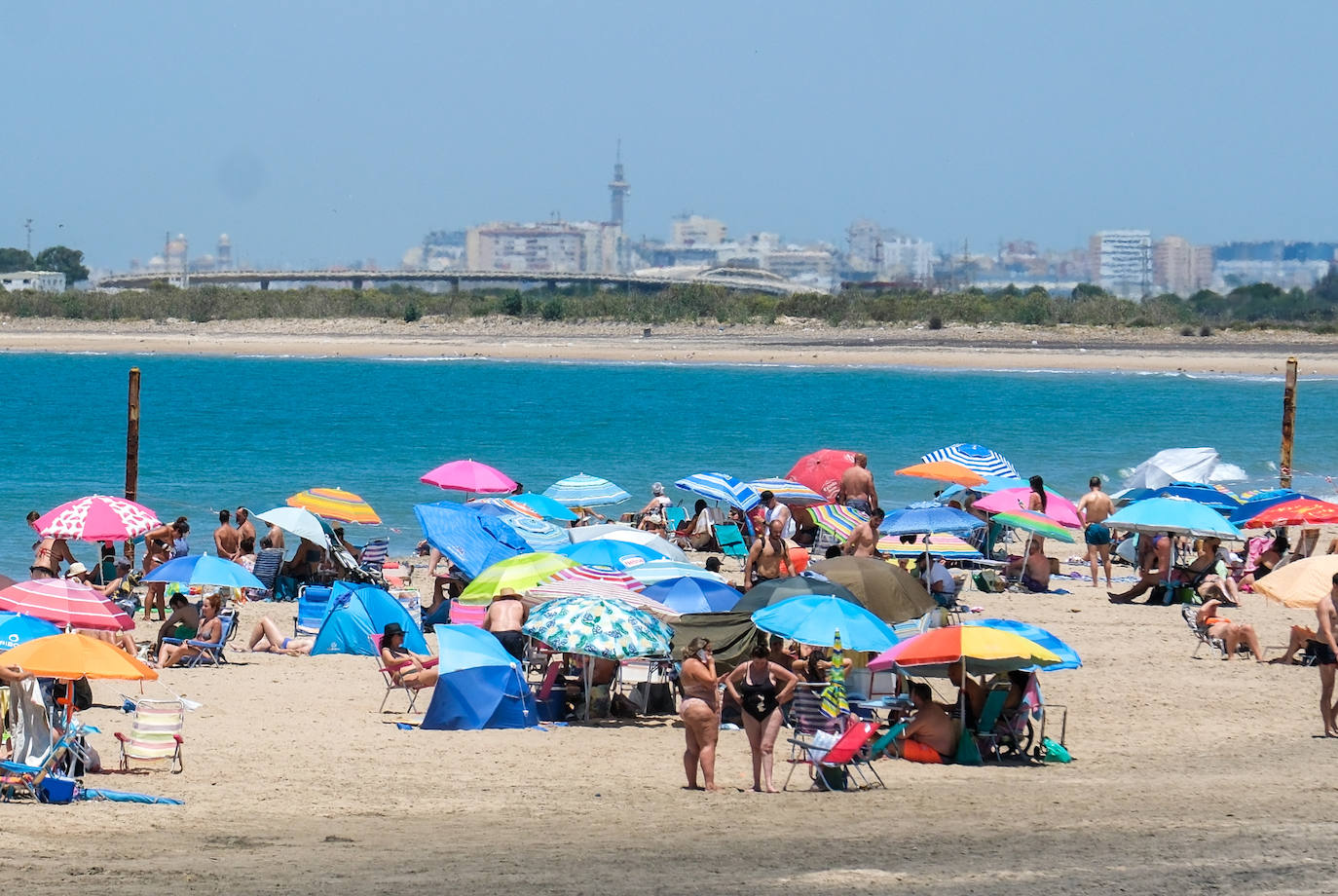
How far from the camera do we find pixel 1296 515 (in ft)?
59.4

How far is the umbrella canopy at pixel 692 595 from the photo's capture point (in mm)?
13164

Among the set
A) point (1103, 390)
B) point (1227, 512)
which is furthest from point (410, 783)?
point (1103, 390)

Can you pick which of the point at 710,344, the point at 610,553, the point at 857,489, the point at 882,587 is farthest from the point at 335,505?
the point at 710,344

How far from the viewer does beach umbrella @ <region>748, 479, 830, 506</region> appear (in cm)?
2020

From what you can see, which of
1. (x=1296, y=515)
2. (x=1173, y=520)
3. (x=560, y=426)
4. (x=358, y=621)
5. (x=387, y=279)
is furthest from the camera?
(x=387, y=279)

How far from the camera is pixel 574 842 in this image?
835 centimetres

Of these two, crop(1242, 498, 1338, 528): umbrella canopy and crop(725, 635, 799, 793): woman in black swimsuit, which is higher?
crop(1242, 498, 1338, 528): umbrella canopy

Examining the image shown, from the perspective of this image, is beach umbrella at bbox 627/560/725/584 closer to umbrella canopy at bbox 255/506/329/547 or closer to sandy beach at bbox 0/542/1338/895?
sandy beach at bbox 0/542/1338/895

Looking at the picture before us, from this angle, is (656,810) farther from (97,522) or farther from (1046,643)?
(97,522)

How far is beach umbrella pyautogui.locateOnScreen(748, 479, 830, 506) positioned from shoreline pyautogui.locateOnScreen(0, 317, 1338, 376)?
4730cm

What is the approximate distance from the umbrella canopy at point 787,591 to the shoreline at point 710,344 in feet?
181

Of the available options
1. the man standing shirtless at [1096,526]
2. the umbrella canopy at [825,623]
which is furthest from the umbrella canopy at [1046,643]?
the man standing shirtless at [1096,526]

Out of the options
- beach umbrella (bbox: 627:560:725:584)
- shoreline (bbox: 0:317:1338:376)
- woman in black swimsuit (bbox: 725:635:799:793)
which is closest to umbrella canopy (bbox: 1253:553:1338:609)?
beach umbrella (bbox: 627:560:725:584)

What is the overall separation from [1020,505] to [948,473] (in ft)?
8.15
